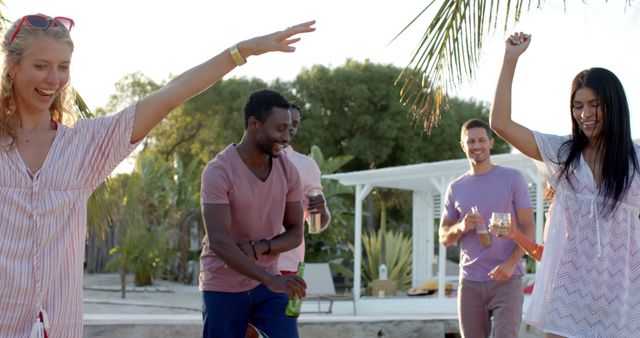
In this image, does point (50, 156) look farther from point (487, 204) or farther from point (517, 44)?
point (487, 204)

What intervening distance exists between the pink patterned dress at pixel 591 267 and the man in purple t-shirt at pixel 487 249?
2275 millimetres

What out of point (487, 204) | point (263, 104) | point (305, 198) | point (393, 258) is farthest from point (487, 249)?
point (393, 258)

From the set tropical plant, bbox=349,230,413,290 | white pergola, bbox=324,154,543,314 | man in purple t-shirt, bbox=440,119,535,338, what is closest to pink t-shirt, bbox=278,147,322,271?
man in purple t-shirt, bbox=440,119,535,338

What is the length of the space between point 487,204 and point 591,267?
2686 mm

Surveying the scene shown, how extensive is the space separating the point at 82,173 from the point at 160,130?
4486 centimetres

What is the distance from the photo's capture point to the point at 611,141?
15.3 feet

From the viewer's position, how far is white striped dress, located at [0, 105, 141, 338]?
123 inches

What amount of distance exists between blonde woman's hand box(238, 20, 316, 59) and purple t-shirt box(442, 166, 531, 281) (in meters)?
4.05

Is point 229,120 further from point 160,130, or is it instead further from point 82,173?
point 82,173

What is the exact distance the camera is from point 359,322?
352 inches

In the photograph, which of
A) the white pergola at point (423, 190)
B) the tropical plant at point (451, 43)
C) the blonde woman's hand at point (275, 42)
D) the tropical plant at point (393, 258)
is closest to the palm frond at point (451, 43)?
the tropical plant at point (451, 43)

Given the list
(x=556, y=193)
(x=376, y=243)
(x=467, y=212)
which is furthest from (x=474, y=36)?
(x=376, y=243)

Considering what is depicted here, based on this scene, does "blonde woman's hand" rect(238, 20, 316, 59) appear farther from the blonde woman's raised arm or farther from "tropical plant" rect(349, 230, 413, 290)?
"tropical plant" rect(349, 230, 413, 290)

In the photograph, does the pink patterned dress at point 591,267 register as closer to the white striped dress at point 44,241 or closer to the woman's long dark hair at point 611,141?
the woman's long dark hair at point 611,141
